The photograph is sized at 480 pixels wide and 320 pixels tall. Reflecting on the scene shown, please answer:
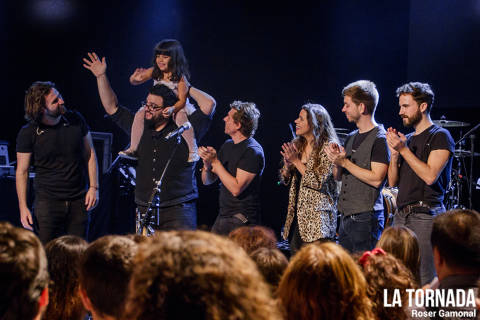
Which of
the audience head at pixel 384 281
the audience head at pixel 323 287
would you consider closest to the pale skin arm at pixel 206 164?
the audience head at pixel 384 281

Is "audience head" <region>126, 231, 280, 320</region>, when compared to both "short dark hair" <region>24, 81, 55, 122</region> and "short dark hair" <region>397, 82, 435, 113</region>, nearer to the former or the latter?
"short dark hair" <region>397, 82, 435, 113</region>

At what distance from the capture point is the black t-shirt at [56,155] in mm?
4414

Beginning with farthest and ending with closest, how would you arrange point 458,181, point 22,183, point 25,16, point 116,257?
point 458,181, point 25,16, point 22,183, point 116,257

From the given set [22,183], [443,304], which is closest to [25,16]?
[22,183]

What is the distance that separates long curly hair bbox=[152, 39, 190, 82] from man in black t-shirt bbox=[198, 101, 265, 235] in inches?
49.9

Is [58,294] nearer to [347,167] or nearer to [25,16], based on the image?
[347,167]

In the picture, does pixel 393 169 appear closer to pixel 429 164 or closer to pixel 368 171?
pixel 368 171

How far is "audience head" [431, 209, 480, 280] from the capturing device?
7.25ft

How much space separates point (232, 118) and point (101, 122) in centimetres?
218

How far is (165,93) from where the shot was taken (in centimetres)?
544

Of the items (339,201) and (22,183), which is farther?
(22,183)

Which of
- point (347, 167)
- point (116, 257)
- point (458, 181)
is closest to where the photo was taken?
point (116, 257)

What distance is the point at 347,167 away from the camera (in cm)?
379

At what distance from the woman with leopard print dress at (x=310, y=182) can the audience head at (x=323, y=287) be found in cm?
248
